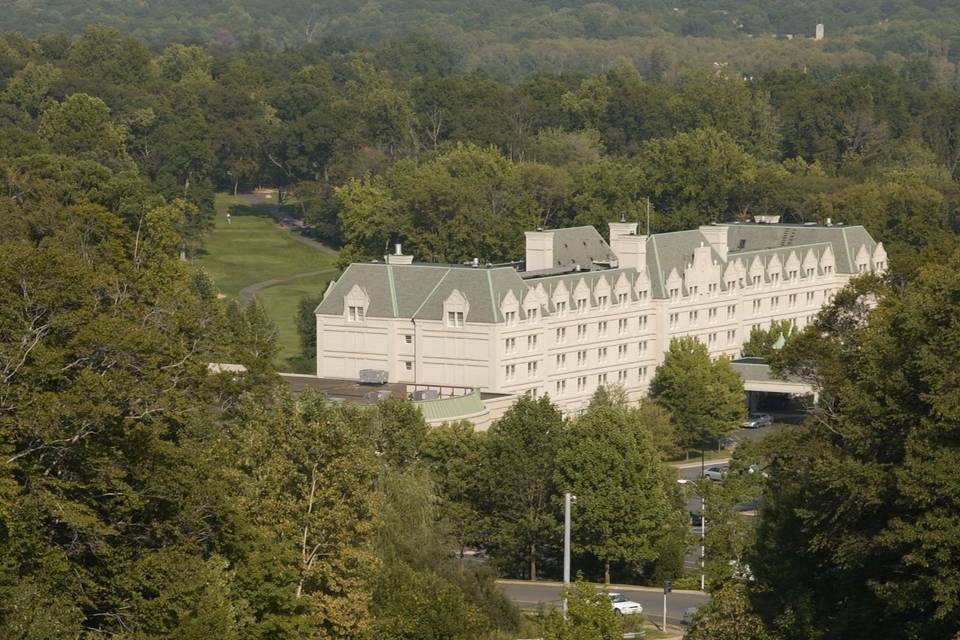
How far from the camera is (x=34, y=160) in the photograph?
472 ft

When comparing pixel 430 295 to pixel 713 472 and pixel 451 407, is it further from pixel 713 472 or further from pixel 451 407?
pixel 713 472

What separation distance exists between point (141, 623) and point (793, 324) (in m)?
97.1

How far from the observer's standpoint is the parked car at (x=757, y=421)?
137750 mm

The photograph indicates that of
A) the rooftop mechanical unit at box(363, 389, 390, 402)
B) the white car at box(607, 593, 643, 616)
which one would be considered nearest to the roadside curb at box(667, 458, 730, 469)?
the rooftop mechanical unit at box(363, 389, 390, 402)

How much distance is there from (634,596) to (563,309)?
134ft

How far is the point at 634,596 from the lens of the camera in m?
93.1

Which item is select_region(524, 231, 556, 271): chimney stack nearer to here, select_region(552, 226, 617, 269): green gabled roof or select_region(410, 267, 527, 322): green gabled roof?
select_region(552, 226, 617, 269): green gabled roof

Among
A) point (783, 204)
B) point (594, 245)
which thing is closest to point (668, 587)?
point (594, 245)

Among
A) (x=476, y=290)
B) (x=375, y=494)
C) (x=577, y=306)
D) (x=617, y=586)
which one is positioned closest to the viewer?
(x=375, y=494)

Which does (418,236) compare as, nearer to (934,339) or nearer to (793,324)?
(793,324)

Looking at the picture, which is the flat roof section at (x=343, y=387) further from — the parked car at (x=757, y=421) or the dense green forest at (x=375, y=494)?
the parked car at (x=757, y=421)

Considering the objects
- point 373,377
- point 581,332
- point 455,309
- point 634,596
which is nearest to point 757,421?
point 581,332

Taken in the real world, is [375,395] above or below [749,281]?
below

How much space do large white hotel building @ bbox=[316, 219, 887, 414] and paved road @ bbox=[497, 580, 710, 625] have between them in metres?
31.4
